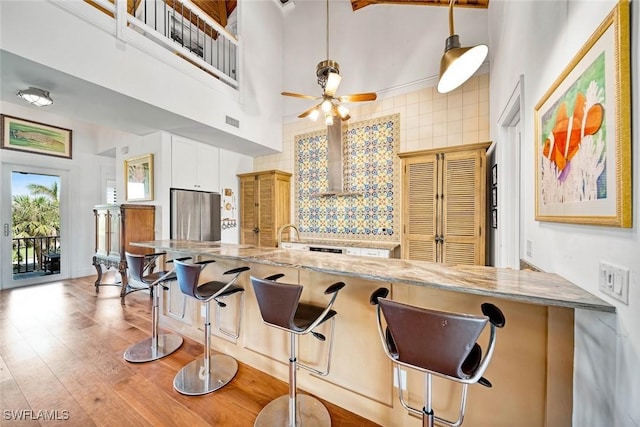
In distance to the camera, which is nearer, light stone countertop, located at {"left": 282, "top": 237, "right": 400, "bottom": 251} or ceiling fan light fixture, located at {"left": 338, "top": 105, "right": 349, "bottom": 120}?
ceiling fan light fixture, located at {"left": 338, "top": 105, "right": 349, "bottom": 120}

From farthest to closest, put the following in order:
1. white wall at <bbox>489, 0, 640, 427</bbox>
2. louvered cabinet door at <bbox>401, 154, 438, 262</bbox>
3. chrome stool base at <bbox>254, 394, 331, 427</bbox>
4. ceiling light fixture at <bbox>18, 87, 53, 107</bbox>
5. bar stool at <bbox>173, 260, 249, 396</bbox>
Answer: louvered cabinet door at <bbox>401, 154, 438, 262</bbox>, ceiling light fixture at <bbox>18, 87, 53, 107</bbox>, bar stool at <bbox>173, 260, 249, 396</bbox>, chrome stool base at <bbox>254, 394, 331, 427</bbox>, white wall at <bbox>489, 0, 640, 427</bbox>

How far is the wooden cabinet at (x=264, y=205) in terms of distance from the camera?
188 inches

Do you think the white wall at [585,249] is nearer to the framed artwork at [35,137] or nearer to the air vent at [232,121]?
the air vent at [232,121]

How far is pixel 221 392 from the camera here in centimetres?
193

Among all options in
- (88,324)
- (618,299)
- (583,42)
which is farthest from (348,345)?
(88,324)

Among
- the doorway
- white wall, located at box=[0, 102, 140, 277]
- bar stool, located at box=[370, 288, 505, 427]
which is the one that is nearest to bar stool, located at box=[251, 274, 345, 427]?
bar stool, located at box=[370, 288, 505, 427]

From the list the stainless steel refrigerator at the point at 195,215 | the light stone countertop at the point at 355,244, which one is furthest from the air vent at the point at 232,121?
the light stone countertop at the point at 355,244

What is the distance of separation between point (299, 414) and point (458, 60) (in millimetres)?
2577

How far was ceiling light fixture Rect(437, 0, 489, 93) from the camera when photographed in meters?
1.63

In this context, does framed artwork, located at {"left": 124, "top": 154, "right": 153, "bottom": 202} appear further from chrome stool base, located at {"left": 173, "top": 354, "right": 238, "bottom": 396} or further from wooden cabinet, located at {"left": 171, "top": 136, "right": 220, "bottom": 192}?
chrome stool base, located at {"left": 173, "top": 354, "right": 238, "bottom": 396}

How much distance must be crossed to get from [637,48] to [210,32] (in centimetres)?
553

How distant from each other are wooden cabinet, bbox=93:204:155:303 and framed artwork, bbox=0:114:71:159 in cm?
189

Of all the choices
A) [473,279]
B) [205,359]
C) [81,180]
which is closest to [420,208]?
[473,279]

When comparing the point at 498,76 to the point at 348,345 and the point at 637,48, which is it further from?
the point at 348,345
